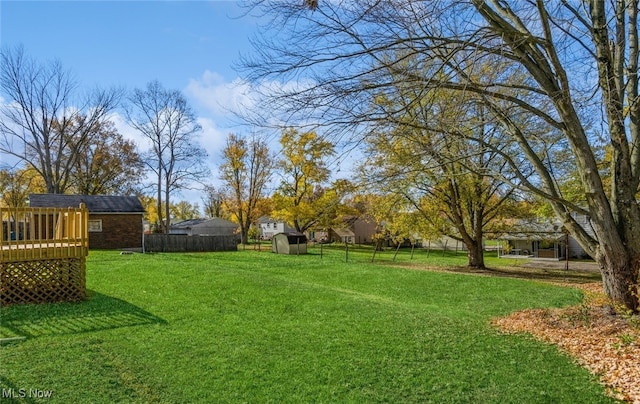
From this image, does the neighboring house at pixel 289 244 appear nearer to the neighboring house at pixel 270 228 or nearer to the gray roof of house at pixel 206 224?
the gray roof of house at pixel 206 224

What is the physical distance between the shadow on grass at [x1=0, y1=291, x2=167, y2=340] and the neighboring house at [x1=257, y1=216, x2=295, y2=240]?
47.3 metres

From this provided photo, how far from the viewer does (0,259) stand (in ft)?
24.5

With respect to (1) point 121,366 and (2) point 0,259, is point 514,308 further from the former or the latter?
(2) point 0,259

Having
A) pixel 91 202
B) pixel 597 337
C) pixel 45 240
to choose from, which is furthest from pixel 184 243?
pixel 597 337

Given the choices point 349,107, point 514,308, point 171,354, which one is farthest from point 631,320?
point 171,354

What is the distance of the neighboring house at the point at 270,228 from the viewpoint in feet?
181

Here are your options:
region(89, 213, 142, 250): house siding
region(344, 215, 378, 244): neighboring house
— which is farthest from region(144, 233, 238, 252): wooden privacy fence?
region(344, 215, 378, 244): neighboring house

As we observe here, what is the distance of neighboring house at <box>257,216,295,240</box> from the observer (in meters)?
55.1

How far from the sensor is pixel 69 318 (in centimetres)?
649

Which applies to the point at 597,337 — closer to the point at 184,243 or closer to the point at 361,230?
the point at 184,243

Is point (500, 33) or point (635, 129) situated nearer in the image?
point (500, 33)

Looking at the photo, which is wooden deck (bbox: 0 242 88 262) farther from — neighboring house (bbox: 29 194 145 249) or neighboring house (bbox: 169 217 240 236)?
neighboring house (bbox: 169 217 240 236)

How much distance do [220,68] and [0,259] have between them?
18.0 feet

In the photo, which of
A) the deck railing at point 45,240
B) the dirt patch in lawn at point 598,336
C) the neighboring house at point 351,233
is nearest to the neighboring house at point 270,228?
the neighboring house at point 351,233
